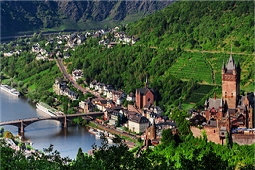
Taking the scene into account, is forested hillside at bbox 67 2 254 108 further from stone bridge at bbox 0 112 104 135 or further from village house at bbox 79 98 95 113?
stone bridge at bbox 0 112 104 135

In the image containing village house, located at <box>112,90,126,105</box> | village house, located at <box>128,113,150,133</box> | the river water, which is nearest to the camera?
the river water

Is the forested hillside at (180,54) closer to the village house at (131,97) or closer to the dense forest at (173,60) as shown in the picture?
the dense forest at (173,60)

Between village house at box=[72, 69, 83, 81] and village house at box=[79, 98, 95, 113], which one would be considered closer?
village house at box=[79, 98, 95, 113]

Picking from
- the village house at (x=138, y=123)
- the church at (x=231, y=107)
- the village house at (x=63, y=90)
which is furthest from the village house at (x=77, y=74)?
the church at (x=231, y=107)

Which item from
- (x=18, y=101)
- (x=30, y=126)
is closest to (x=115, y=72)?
(x=18, y=101)

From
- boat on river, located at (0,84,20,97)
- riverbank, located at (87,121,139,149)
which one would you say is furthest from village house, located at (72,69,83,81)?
riverbank, located at (87,121,139,149)

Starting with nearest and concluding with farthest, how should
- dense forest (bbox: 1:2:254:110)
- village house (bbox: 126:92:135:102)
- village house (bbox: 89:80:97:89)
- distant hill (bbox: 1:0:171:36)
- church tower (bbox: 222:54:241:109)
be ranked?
1. church tower (bbox: 222:54:241:109)
2. dense forest (bbox: 1:2:254:110)
3. village house (bbox: 126:92:135:102)
4. village house (bbox: 89:80:97:89)
5. distant hill (bbox: 1:0:171:36)

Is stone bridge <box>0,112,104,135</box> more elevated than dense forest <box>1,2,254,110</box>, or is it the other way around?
dense forest <box>1,2,254,110</box>
